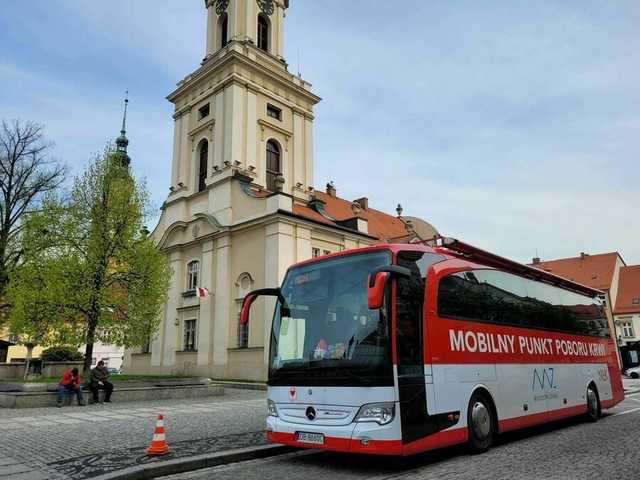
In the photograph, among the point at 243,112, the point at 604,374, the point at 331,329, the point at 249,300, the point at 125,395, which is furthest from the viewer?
the point at 243,112

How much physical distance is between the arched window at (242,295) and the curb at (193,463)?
1820 centimetres

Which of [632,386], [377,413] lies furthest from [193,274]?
[632,386]

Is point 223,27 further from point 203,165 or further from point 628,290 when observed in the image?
point 628,290

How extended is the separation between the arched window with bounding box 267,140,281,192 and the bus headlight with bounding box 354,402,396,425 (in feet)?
85.3

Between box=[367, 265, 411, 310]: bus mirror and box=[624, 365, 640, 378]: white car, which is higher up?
box=[367, 265, 411, 310]: bus mirror

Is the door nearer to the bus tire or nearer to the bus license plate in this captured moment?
the bus license plate

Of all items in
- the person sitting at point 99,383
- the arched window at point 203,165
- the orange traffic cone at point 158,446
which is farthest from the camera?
the arched window at point 203,165

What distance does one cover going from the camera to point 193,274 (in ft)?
102

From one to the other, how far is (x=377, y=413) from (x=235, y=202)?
76.7 ft

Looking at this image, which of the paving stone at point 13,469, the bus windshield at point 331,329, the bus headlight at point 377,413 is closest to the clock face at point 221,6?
the bus windshield at point 331,329

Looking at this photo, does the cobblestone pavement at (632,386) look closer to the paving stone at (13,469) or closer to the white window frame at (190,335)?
the white window frame at (190,335)

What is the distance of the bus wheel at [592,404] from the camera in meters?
12.1

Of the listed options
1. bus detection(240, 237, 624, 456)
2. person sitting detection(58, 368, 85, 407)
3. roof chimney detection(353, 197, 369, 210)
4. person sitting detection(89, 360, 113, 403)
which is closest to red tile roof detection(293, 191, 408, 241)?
roof chimney detection(353, 197, 369, 210)

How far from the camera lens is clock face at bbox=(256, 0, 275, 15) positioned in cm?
3516
